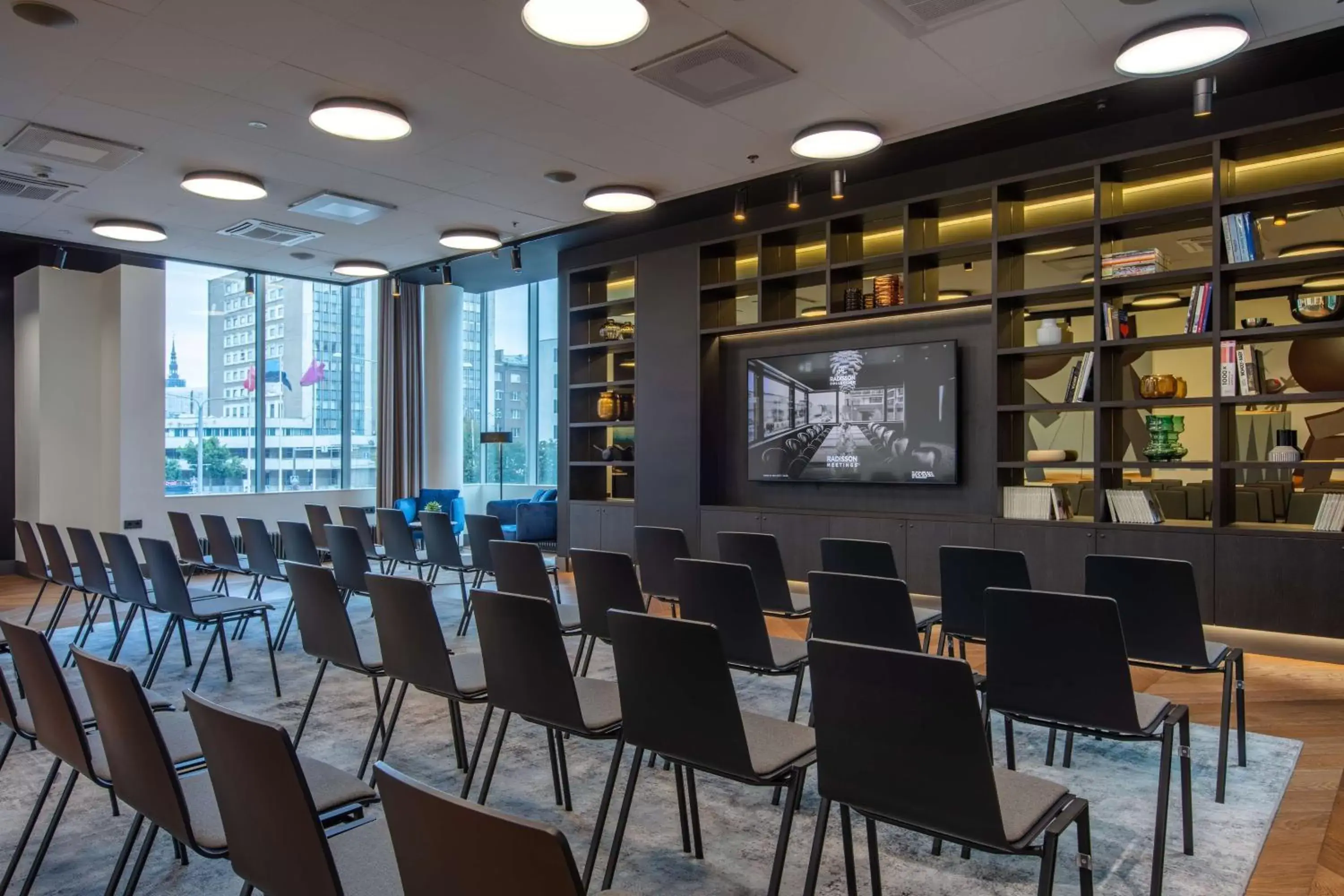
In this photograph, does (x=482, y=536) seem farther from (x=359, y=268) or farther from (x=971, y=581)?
(x=359, y=268)

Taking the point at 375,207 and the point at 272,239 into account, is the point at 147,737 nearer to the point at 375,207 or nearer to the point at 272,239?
the point at 375,207

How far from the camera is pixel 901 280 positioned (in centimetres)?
680

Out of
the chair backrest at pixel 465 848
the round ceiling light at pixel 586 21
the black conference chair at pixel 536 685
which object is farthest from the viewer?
the round ceiling light at pixel 586 21

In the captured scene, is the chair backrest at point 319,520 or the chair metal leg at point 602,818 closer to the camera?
the chair metal leg at point 602,818

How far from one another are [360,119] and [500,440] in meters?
6.24

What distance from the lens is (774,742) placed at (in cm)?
230

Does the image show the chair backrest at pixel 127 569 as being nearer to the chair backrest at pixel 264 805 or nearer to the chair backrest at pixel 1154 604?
the chair backrest at pixel 264 805

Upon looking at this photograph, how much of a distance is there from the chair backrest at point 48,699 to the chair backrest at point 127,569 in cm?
250

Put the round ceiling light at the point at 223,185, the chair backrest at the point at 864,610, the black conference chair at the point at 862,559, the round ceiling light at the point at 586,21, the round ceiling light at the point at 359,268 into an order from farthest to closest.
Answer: the round ceiling light at the point at 359,268
the round ceiling light at the point at 223,185
the black conference chair at the point at 862,559
the round ceiling light at the point at 586,21
the chair backrest at the point at 864,610

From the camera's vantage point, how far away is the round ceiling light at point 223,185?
611 centimetres

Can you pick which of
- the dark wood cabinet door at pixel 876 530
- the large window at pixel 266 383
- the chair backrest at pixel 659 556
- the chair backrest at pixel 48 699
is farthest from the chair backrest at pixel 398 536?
the large window at pixel 266 383

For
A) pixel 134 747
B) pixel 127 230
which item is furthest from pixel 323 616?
pixel 127 230

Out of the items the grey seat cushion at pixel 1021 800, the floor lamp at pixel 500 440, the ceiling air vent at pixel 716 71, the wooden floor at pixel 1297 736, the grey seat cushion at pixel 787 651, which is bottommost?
the wooden floor at pixel 1297 736

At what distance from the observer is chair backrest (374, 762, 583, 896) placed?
105cm
